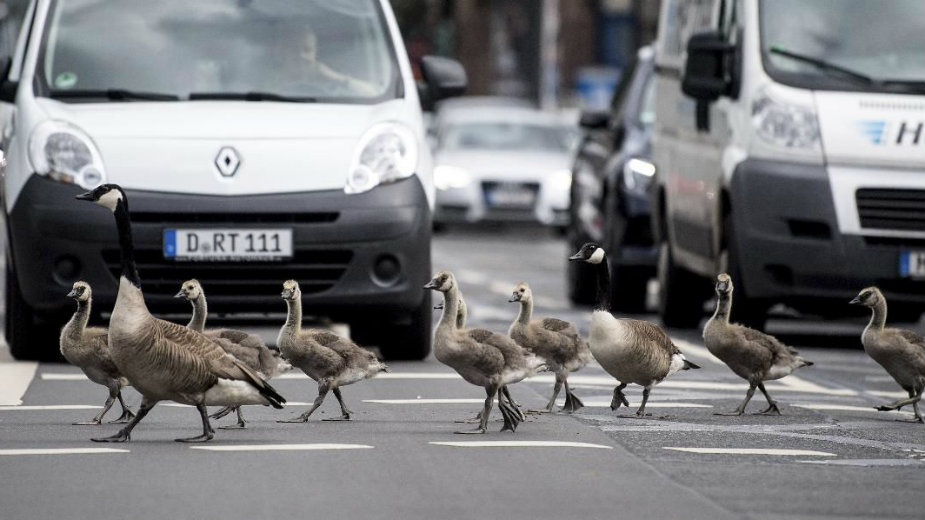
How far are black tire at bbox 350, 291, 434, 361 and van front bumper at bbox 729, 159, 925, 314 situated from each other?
7.80ft

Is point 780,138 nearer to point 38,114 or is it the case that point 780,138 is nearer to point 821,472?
point 38,114

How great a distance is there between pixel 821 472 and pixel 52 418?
11.1 ft

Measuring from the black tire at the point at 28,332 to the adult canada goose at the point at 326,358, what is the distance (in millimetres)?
2718

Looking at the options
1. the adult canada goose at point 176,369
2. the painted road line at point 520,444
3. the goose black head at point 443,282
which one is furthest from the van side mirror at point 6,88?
the painted road line at point 520,444

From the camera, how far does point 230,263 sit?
12.6 metres

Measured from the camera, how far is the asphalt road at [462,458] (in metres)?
7.68

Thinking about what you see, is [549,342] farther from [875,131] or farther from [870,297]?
[875,131]

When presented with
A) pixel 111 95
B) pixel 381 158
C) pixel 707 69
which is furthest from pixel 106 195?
pixel 707 69

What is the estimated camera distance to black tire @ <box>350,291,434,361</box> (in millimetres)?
13133

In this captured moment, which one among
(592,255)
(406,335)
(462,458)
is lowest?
(406,335)

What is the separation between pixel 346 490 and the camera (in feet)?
26.2

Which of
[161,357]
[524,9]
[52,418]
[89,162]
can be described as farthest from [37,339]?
[524,9]

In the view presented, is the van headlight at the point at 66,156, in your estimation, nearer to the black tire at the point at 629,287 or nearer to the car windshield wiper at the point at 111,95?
the car windshield wiper at the point at 111,95

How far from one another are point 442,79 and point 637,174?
508cm
